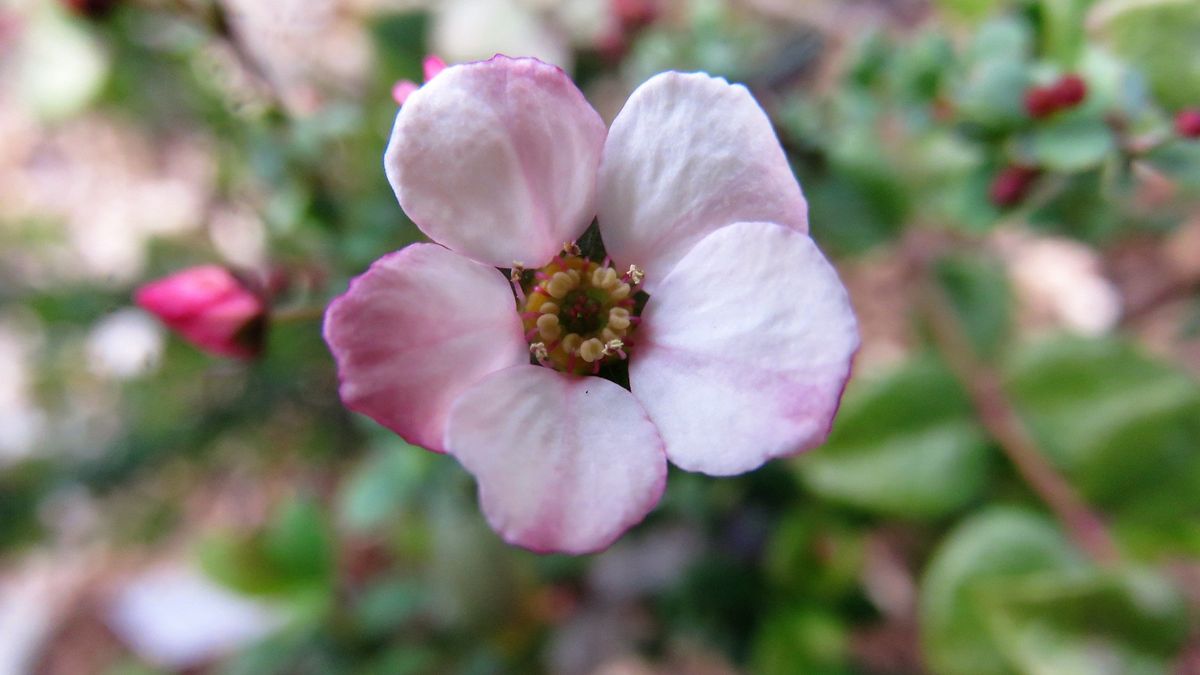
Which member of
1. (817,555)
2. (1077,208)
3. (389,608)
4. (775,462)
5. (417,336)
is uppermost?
(417,336)

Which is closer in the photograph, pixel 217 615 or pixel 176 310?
pixel 176 310

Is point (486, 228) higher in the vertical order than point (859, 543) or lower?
higher

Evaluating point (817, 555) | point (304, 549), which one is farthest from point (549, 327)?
point (304, 549)

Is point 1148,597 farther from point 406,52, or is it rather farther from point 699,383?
point 406,52

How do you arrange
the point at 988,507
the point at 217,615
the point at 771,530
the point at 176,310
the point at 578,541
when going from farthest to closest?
the point at 217,615 < the point at 771,530 < the point at 988,507 < the point at 176,310 < the point at 578,541

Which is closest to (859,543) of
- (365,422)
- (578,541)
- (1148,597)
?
(1148,597)

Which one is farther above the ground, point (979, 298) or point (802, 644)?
point (979, 298)

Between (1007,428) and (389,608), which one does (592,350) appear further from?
(389,608)

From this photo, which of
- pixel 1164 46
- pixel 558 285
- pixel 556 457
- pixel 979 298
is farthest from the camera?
pixel 979 298
